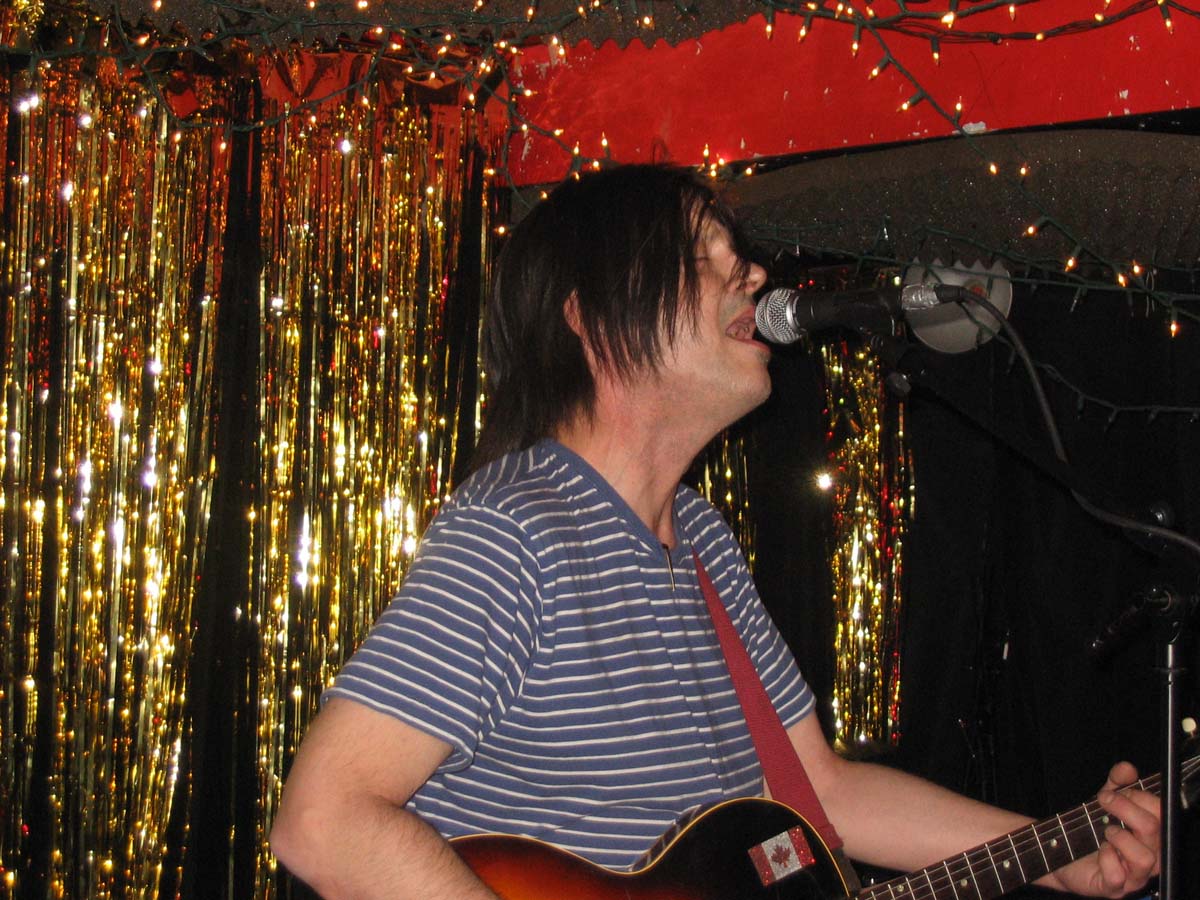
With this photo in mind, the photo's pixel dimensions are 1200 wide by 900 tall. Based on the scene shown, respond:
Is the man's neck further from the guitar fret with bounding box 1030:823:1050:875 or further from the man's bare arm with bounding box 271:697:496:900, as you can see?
the guitar fret with bounding box 1030:823:1050:875

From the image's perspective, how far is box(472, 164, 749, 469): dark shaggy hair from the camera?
2004 millimetres

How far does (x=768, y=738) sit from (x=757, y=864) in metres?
0.26

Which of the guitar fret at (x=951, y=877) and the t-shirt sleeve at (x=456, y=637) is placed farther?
the guitar fret at (x=951, y=877)

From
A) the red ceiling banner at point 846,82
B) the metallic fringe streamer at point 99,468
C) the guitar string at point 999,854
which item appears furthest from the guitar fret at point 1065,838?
the metallic fringe streamer at point 99,468

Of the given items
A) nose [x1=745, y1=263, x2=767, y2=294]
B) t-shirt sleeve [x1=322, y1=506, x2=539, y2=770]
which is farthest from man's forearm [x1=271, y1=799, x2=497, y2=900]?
nose [x1=745, y1=263, x2=767, y2=294]

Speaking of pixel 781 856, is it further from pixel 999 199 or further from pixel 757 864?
pixel 999 199

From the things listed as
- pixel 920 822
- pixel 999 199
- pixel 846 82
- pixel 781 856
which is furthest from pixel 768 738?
pixel 999 199

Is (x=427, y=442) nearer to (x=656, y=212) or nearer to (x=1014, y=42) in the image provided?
(x=656, y=212)

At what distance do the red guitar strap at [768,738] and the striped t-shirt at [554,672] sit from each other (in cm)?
5

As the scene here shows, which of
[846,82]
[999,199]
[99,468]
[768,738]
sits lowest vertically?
[768,738]

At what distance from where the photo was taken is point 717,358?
6.48 ft

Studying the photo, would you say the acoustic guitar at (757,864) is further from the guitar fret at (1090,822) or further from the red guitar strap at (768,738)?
the red guitar strap at (768,738)

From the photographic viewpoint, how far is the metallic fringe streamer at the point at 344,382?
344cm

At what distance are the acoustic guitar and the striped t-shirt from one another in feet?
0.11
